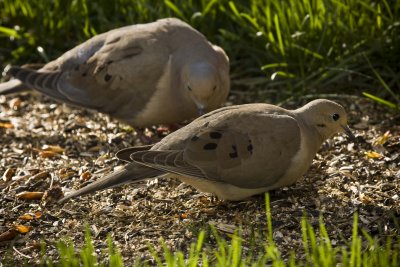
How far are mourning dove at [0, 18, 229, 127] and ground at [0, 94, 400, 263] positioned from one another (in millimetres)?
300

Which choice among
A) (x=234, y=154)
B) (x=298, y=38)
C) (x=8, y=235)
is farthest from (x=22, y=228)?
(x=298, y=38)

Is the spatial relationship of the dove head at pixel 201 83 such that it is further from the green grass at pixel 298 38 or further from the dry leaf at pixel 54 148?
the dry leaf at pixel 54 148

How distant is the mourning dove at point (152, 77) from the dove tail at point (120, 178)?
117cm

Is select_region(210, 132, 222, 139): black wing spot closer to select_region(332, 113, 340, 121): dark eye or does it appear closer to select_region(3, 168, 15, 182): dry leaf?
select_region(332, 113, 340, 121): dark eye

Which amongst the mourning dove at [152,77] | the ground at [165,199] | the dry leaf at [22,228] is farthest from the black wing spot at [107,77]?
the dry leaf at [22,228]

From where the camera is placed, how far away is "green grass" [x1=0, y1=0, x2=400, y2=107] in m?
5.94

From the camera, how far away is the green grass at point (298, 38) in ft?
19.5

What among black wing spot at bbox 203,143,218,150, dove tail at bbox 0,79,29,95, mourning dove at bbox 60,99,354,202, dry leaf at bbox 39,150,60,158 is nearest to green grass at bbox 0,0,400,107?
dove tail at bbox 0,79,29,95

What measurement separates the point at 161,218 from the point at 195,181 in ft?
0.92

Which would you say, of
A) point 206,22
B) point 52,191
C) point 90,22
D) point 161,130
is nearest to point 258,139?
point 52,191

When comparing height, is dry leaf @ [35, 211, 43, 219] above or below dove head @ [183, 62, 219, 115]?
below

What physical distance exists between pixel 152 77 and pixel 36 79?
101cm

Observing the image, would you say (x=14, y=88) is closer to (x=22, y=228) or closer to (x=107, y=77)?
(x=107, y=77)

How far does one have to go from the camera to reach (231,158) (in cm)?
448
